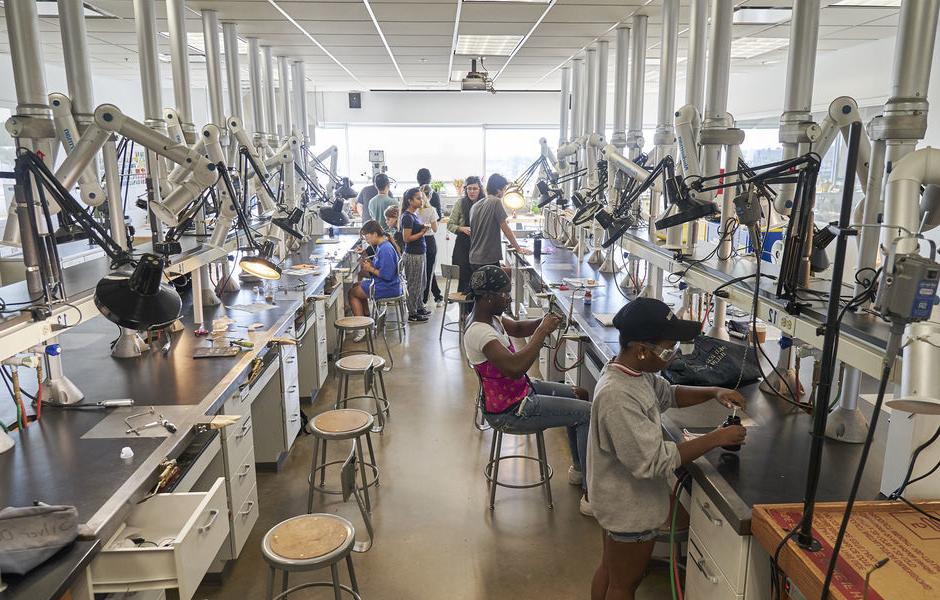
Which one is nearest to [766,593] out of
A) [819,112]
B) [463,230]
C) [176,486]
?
[176,486]

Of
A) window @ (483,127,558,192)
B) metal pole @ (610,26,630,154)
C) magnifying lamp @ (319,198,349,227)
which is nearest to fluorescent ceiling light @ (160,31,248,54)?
magnifying lamp @ (319,198,349,227)

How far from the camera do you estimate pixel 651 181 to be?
3537 mm

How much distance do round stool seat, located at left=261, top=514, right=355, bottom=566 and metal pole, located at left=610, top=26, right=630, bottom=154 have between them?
13.7 feet

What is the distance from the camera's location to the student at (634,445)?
2.17 m

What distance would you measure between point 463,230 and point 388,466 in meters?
3.58

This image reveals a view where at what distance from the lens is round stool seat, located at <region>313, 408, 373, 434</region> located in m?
3.20

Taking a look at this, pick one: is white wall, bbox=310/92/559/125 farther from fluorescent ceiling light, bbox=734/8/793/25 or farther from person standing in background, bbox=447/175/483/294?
fluorescent ceiling light, bbox=734/8/793/25

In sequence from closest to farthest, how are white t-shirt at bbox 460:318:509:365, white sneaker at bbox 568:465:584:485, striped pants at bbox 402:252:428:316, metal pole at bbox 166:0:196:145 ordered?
white t-shirt at bbox 460:318:509:365
white sneaker at bbox 568:465:584:485
metal pole at bbox 166:0:196:145
striped pants at bbox 402:252:428:316

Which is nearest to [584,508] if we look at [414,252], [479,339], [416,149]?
[479,339]

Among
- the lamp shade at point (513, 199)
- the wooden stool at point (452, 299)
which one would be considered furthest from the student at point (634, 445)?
the wooden stool at point (452, 299)

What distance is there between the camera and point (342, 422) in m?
3.28

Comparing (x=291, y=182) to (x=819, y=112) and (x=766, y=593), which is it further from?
(x=819, y=112)

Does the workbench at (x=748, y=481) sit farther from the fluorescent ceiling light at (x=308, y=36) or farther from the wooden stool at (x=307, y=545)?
the fluorescent ceiling light at (x=308, y=36)

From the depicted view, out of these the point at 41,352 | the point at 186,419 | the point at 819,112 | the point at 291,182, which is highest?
the point at 819,112
